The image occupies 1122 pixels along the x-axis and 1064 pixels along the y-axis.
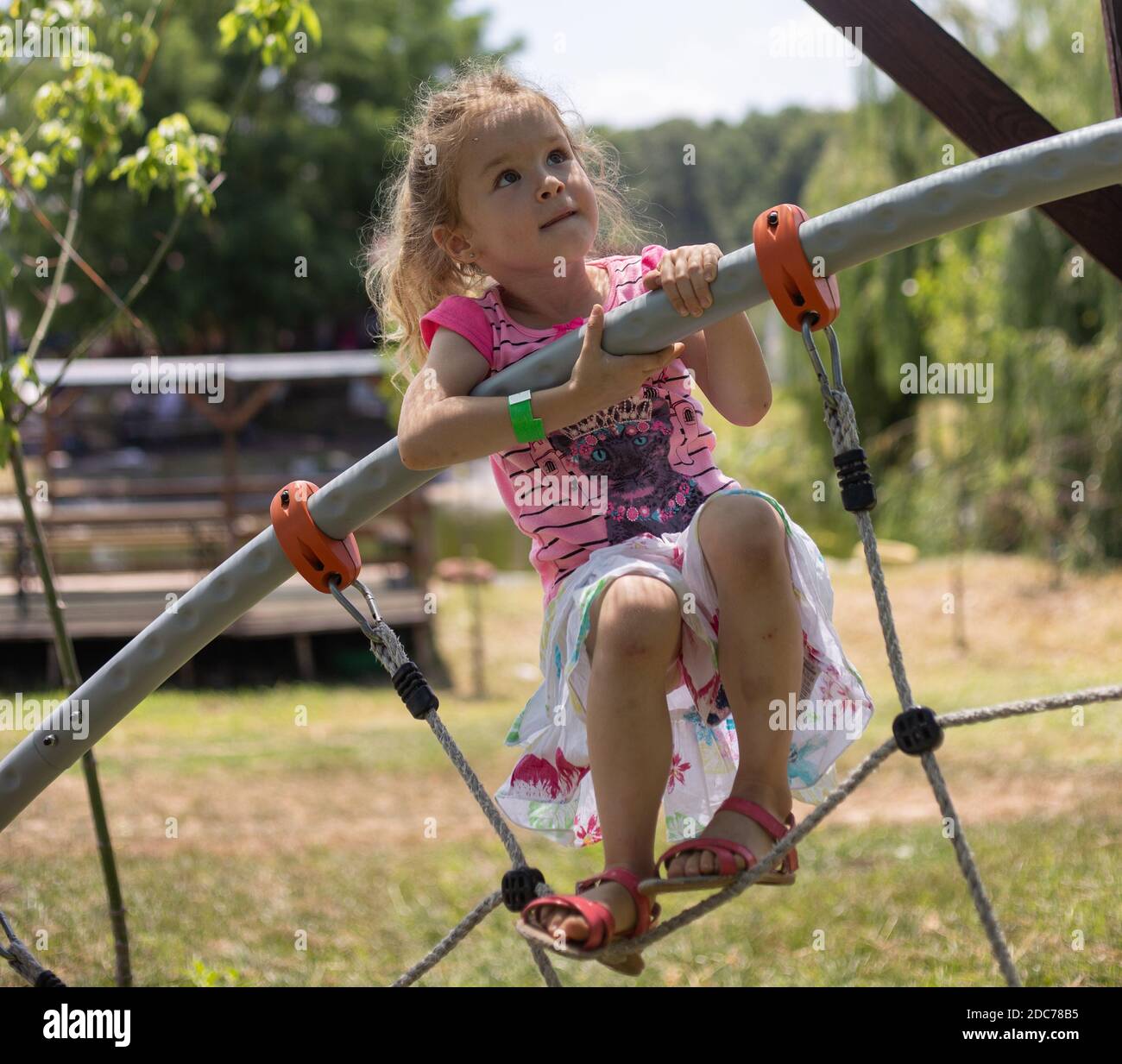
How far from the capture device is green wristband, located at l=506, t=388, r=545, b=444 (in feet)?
6.54

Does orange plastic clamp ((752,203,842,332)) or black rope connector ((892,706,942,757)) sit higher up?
orange plastic clamp ((752,203,842,332))

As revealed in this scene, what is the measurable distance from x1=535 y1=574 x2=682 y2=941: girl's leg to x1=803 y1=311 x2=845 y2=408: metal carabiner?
0.38 m

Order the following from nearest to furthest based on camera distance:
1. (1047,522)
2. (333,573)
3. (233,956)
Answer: (333,573) < (233,956) < (1047,522)

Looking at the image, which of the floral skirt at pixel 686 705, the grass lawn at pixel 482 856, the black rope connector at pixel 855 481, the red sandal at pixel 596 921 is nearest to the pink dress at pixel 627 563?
the floral skirt at pixel 686 705

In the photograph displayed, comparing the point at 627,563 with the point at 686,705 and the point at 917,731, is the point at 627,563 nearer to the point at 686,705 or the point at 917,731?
the point at 686,705

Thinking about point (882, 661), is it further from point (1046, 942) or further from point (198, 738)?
point (1046, 942)

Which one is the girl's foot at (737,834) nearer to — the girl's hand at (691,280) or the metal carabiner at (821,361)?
the metal carabiner at (821,361)

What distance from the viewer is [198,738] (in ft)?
29.0

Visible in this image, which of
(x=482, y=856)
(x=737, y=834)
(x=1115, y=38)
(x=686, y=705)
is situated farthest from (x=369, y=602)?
(x=482, y=856)

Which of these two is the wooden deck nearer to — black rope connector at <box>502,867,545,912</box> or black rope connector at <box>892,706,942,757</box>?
black rope connector at <box>502,867,545,912</box>

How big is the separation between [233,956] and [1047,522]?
8.27 metres

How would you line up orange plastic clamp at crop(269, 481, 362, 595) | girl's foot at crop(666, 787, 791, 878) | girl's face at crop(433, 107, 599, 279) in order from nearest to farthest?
girl's foot at crop(666, 787, 791, 878) → girl's face at crop(433, 107, 599, 279) → orange plastic clamp at crop(269, 481, 362, 595)

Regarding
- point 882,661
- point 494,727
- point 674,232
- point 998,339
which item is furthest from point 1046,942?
point 674,232

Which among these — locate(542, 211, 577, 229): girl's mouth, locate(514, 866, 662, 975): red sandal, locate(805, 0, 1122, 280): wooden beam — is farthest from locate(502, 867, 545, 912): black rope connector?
locate(805, 0, 1122, 280): wooden beam
